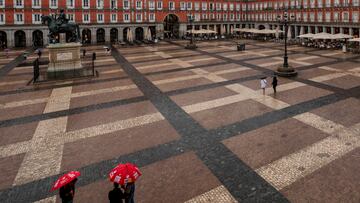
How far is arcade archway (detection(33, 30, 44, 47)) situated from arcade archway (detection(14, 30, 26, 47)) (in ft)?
6.71

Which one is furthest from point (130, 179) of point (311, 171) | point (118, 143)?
point (311, 171)

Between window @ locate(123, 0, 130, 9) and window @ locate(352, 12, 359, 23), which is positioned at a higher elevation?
window @ locate(123, 0, 130, 9)

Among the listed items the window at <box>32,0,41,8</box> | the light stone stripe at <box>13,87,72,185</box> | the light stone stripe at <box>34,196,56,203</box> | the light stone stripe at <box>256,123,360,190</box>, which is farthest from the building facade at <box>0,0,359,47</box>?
the light stone stripe at <box>34,196,56,203</box>

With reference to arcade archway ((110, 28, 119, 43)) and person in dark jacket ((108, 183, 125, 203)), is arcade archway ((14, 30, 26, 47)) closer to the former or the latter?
arcade archway ((110, 28, 119, 43))

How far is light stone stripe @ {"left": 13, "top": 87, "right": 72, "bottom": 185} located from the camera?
972 cm

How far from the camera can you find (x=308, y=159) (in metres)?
10.4

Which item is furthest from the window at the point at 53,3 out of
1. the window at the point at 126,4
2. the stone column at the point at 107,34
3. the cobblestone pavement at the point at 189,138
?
the cobblestone pavement at the point at 189,138

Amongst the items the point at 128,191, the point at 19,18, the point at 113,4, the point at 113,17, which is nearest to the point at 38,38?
the point at 19,18

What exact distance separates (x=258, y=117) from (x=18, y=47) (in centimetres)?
5610

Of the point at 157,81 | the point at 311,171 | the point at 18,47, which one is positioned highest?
the point at 18,47

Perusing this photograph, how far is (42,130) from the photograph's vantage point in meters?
13.6

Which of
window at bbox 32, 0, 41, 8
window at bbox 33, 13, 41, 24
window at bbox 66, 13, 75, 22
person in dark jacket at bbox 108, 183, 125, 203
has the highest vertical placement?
window at bbox 32, 0, 41, 8

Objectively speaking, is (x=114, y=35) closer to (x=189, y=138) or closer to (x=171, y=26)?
(x=171, y=26)

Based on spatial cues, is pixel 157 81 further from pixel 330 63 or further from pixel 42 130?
pixel 330 63
